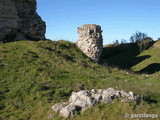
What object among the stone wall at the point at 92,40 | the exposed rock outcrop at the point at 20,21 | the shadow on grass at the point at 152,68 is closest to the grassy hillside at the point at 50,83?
the stone wall at the point at 92,40

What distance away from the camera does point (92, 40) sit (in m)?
18.2

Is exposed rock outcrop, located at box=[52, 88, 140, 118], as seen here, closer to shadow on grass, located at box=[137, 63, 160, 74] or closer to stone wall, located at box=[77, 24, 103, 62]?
stone wall, located at box=[77, 24, 103, 62]

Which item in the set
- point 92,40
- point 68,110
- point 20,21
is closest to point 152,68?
point 92,40

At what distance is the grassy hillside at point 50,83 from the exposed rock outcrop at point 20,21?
226 centimetres

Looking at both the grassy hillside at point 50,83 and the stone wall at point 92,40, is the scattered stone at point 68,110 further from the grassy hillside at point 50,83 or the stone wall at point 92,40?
the stone wall at point 92,40

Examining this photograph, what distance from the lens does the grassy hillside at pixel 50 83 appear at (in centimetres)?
715

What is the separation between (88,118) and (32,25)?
1480cm

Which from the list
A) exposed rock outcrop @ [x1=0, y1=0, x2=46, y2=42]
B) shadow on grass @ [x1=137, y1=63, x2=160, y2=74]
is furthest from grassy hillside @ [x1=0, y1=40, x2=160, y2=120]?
shadow on grass @ [x1=137, y1=63, x2=160, y2=74]

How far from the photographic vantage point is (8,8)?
18.2 meters

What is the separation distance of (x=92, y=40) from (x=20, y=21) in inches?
287

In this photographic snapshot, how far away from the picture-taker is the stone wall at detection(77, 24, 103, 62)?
18.3 m

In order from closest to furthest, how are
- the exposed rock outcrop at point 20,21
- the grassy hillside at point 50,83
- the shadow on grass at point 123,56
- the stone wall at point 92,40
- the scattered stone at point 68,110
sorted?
the scattered stone at point 68,110 < the grassy hillside at point 50,83 < the exposed rock outcrop at point 20,21 < the stone wall at point 92,40 < the shadow on grass at point 123,56

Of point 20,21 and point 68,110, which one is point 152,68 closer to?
point 20,21

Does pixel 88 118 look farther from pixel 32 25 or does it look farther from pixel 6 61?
pixel 32 25
